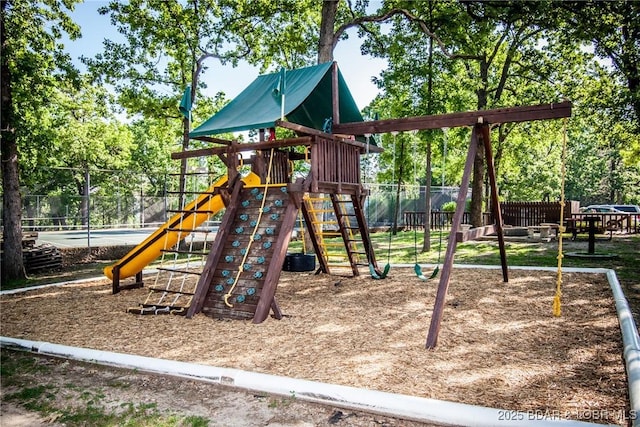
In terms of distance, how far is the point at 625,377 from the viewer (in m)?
3.97

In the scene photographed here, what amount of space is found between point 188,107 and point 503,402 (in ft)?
21.8

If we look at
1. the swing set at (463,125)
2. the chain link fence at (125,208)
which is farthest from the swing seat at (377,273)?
the chain link fence at (125,208)

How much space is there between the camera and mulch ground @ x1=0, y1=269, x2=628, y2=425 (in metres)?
3.82

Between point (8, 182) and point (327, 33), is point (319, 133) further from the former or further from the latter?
point (327, 33)

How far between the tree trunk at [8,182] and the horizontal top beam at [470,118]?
25.9ft

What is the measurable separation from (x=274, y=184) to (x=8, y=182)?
6857 mm

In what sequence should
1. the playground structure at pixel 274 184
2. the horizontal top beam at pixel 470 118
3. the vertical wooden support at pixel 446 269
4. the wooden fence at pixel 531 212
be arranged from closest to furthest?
the vertical wooden support at pixel 446 269
the horizontal top beam at pixel 470 118
the playground structure at pixel 274 184
the wooden fence at pixel 531 212

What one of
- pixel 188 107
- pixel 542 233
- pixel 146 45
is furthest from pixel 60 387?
pixel 542 233

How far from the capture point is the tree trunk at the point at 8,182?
9758 millimetres

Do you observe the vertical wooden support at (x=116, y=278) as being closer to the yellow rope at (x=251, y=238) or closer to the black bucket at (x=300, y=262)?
the yellow rope at (x=251, y=238)

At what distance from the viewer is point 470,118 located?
6.05 meters

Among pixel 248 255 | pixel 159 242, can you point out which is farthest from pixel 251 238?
pixel 159 242

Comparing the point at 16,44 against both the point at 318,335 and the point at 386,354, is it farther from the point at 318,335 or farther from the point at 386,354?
the point at 386,354

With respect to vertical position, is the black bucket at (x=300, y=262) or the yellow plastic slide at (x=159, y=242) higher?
the yellow plastic slide at (x=159, y=242)
